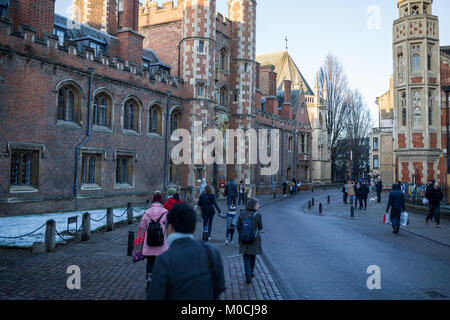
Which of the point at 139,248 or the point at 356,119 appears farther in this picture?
the point at 356,119

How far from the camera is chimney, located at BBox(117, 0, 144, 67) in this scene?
22375 millimetres

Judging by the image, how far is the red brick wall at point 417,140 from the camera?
80.9 ft

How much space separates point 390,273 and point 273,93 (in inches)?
1349

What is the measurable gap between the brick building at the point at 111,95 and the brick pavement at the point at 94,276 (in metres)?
7.82

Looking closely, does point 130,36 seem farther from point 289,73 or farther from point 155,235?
point 289,73

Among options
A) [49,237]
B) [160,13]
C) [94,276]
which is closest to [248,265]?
[94,276]

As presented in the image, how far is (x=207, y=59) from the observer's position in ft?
86.2

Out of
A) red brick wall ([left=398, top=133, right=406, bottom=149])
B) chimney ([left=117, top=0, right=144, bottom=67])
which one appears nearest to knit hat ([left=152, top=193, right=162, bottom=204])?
chimney ([left=117, top=0, right=144, bottom=67])

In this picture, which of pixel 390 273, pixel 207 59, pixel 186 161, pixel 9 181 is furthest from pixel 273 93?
pixel 390 273

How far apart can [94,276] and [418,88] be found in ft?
80.2

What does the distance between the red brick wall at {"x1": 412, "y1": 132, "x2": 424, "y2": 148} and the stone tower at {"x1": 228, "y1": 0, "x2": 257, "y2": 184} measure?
12729 mm

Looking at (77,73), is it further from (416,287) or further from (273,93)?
(273,93)

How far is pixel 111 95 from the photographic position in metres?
20.4

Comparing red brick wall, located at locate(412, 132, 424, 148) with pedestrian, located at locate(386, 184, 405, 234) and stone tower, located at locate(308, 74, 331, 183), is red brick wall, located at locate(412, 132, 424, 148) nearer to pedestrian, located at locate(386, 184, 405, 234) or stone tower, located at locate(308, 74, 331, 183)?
pedestrian, located at locate(386, 184, 405, 234)
